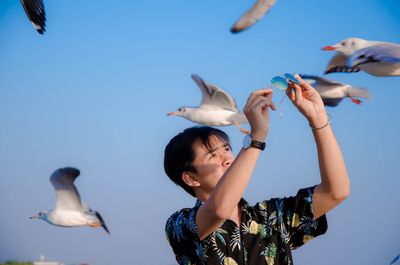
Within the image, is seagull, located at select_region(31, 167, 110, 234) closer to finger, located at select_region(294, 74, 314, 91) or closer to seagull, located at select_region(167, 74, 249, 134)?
seagull, located at select_region(167, 74, 249, 134)

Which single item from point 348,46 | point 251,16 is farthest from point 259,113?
point 348,46

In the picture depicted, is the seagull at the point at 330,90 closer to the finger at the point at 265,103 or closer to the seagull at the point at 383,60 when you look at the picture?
the seagull at the point at 383,60

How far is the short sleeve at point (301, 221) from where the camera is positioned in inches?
75.3

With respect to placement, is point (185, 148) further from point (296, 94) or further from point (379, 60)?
point (379, 60)

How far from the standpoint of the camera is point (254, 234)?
1.86 meters

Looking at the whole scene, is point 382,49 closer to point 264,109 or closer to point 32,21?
point 32,21

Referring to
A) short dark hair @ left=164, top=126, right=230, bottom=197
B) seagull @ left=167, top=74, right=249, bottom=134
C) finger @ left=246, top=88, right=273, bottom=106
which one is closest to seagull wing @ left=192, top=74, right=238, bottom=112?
seagull @ left=167, top=74, right=249, bottom=134

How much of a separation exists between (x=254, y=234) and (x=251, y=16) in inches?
188

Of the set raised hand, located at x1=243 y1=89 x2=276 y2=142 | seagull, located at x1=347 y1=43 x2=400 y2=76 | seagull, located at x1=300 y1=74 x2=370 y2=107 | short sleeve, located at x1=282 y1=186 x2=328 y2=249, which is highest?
seagull, located at x1=300 y1=74 x2=370 y2=107

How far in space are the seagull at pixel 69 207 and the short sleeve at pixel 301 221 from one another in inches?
281

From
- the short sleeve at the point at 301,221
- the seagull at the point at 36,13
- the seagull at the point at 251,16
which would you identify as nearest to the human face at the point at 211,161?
the short sleeve at the point at 301,221

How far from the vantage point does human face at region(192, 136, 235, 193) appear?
1.95 m

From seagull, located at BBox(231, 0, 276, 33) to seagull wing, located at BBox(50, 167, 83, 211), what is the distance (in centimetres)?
338

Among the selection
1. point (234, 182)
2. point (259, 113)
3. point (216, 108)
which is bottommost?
point (234, 182)
